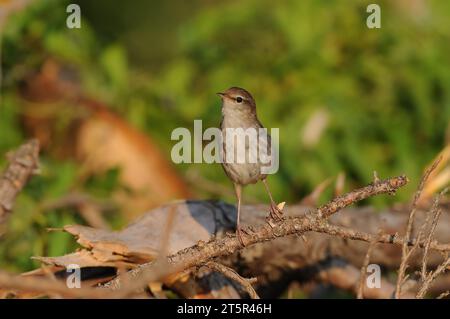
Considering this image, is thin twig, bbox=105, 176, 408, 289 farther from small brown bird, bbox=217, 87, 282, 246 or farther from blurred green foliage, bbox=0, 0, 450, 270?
blurred green foliage, bbox=0, 0, 450, 270

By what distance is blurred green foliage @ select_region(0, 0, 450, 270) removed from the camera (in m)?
6.27

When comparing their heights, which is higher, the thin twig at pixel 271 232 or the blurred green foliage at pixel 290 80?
the blurred green foliage at pixel 290 80

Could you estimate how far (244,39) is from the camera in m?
7.34

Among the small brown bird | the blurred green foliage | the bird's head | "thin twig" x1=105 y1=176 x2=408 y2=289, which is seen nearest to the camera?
"thin twig" x1=105 y1=176 x2=408 y2=289

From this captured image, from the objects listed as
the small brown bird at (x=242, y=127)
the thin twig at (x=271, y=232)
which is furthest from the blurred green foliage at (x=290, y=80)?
the thin twig at (x=271, y=232)

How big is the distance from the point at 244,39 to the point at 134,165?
1587 millimetres

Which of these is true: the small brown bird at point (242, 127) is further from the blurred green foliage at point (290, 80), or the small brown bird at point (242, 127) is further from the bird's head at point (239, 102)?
the blurred green foliage at point (290, 80)

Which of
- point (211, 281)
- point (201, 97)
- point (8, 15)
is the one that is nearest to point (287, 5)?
point (201, 97)

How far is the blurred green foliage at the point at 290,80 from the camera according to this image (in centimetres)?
627

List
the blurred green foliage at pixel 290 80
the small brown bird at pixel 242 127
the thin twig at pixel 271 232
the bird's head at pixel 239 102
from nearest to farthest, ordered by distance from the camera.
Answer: the thin twig at pixel 271 232, the small brown bird at pixel 242 127, the bird's head at pixel 239 102, the blurred green foliage at pixel 290 80

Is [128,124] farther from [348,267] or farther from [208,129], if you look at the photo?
[348,267]

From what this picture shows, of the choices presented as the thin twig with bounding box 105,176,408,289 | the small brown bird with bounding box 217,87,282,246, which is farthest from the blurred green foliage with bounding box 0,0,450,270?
the thin twig with bounding box 105,176,408,289

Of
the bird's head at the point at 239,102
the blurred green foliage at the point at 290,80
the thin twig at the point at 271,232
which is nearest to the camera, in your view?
the thin twig at the point at 271,232

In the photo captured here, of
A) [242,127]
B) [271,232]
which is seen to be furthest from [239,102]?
[271,232]
